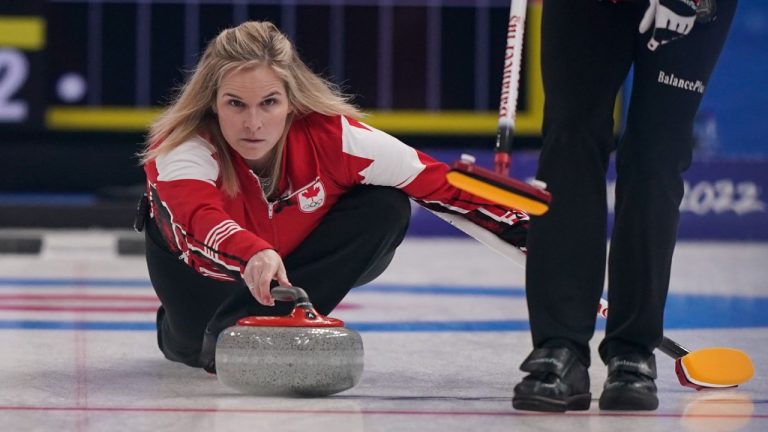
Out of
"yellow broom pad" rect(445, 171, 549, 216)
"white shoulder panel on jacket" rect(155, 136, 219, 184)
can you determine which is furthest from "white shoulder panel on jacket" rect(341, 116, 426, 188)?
"yellow broom pad" rect(445, 171, 549, 216)

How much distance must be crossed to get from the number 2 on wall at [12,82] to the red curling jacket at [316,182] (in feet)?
16.3

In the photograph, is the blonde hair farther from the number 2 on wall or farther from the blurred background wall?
the number 2 on wall

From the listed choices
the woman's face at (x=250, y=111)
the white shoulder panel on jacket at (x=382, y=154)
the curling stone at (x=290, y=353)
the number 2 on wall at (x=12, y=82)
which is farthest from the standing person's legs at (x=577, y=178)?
the number 2 on wall at (x=12, y=82)

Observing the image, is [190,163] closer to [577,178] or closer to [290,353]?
[290,353]

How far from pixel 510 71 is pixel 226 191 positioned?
1.90ft

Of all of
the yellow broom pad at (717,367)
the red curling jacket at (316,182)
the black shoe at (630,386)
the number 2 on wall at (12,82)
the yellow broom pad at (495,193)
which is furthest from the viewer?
the number 2 on wall at (12,82)

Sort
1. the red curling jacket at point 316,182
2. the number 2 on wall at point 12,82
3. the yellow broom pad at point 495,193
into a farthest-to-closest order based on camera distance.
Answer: the number 2 on wall at point 12,82
the red curling jacket at point 316,182
the yellow broom pad at point 495,193

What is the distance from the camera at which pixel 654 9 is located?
210 cm

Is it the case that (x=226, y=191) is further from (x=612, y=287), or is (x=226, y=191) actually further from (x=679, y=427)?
(x=679, y=427)

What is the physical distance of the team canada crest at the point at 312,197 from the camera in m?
2.52

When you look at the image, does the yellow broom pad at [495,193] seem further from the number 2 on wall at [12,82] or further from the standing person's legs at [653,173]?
the number 2 on wall at [12,82]

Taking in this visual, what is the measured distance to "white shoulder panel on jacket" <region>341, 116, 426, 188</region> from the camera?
2.49 metres

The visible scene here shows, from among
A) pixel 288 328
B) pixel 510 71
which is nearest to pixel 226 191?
pixel 288 328

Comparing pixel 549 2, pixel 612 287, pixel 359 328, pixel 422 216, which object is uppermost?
pixel 549 2
